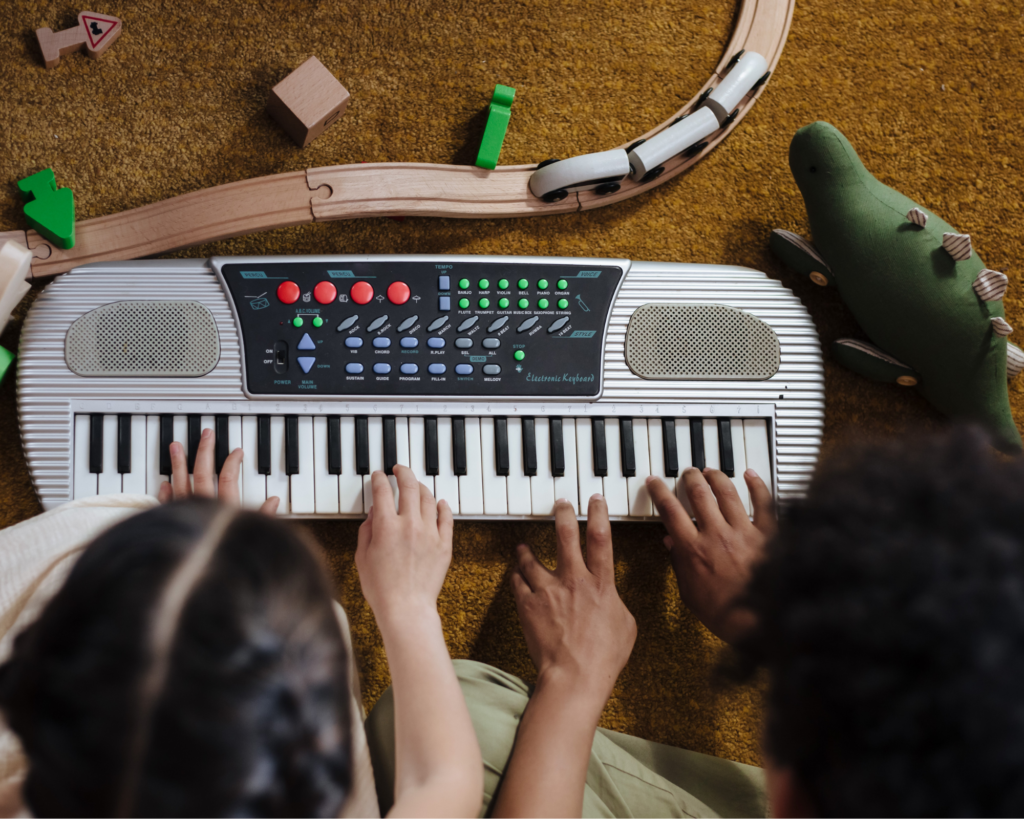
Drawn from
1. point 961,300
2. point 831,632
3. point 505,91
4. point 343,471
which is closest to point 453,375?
point 343,471

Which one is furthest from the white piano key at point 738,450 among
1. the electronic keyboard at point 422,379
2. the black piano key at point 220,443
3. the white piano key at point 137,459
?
the white piano key at point 137,459

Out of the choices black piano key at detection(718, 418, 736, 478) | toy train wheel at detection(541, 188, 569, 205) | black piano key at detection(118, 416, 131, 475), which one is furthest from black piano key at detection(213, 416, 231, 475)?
black piano key at detection(718, 418, 736, 478)

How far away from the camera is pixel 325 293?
0.90m

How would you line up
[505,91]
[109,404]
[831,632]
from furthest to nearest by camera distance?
[505,91] < [109,404] < [831,632]

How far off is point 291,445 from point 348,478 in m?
0.09

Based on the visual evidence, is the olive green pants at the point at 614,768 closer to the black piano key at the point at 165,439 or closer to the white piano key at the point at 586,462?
the white piano key at the point at 586,462

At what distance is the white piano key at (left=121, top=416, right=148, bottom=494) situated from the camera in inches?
35.1

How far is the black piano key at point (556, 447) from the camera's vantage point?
91cm

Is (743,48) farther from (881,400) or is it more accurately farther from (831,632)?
(831,632)

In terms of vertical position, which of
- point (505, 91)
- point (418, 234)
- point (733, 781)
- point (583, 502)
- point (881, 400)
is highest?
point (505, 91)

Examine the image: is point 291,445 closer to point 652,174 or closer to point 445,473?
point 445,473

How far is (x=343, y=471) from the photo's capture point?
91 cm

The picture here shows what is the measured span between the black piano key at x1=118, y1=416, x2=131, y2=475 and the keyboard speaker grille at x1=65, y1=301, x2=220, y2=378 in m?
0.06

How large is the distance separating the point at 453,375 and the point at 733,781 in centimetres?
65
